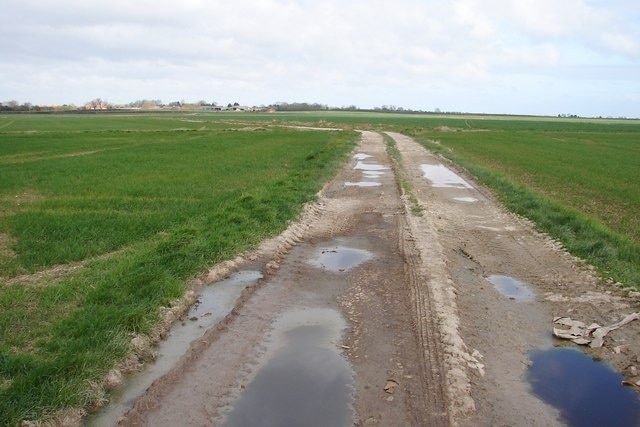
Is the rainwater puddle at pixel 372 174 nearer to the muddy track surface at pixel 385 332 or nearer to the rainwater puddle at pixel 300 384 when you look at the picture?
the muddy track surface at pixel 385 332

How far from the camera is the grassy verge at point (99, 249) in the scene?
18.7 ft

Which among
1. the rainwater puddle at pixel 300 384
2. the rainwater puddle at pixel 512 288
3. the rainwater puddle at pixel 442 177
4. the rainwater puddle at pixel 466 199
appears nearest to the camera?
the rainwater puddle at pixel 300 384

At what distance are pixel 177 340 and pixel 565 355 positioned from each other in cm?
518

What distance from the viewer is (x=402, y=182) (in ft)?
69.5

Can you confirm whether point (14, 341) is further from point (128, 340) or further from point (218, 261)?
point (218, 261)

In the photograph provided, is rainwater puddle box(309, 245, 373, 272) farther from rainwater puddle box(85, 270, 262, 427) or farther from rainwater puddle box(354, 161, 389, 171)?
rainwater puddle box(354, 161, 389, 171)

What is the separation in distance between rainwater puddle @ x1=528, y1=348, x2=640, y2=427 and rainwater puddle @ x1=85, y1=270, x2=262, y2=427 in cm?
439

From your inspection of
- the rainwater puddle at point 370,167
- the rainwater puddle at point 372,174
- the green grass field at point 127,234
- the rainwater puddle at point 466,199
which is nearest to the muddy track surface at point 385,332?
the green grass field at point 127,234

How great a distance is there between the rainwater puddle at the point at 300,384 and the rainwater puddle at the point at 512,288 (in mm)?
3290

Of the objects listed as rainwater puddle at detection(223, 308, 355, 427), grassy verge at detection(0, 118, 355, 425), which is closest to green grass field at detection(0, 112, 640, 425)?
grassy verge at detection(0, 118, 355, 425)

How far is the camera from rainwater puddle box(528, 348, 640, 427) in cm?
536

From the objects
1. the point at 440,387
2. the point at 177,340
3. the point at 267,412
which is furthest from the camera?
the point at 177,340

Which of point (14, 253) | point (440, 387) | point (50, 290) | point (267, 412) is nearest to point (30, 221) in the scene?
point (14, 253)

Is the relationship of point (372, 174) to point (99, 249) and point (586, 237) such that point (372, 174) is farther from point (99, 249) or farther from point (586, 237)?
point (99, 249)
